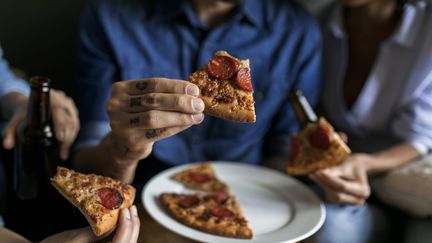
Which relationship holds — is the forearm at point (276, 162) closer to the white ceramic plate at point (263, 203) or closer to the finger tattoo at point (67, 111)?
the white ceramic plate at point (263, 203)

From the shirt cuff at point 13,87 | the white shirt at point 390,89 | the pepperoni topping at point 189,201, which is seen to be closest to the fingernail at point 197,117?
the pepperoni topping at point 189,201

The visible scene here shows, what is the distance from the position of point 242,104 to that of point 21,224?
60 centimetres

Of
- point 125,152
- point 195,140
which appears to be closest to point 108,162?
point 125,152

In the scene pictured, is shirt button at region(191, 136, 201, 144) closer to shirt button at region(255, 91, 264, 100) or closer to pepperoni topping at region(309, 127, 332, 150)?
shirt button at region(255, 91, 264, 100)

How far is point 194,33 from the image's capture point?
155 centimetres

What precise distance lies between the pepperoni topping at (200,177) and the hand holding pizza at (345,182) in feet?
0.89

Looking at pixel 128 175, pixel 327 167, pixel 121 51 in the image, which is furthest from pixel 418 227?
pixel 121 51

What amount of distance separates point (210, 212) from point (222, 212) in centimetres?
3

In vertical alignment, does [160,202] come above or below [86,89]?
below

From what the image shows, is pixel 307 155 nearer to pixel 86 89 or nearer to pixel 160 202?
pixel 160 202

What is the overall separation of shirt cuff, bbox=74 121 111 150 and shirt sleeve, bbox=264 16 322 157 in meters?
0.55

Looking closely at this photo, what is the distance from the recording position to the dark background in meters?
1.79

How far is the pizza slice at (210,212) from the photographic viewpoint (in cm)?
114

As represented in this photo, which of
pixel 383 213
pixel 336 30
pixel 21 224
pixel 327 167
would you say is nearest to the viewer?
pixel 21 224
